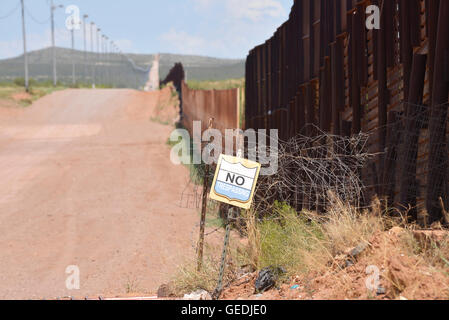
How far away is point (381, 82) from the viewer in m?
7.36

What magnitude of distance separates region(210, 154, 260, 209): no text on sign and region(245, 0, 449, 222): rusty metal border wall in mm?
1619

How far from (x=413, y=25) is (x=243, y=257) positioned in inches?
121

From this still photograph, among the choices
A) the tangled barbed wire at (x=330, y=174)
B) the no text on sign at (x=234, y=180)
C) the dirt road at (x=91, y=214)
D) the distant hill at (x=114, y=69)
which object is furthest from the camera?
the distant hill at (x=114, y=69)

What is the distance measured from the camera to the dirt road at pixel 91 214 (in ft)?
31.8

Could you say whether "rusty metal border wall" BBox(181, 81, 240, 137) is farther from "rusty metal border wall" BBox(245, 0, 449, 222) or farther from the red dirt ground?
the red dirt ground

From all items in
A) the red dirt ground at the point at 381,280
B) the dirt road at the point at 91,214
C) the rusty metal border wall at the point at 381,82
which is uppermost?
the rusty metal border wall at the point at 381,82

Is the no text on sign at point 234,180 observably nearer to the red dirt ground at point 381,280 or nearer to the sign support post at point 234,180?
the sign support post at point 234,180

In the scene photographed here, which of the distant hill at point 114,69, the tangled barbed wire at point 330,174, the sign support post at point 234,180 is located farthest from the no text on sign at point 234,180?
the distant hill at point 114,69

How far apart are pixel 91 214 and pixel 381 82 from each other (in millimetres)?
8005

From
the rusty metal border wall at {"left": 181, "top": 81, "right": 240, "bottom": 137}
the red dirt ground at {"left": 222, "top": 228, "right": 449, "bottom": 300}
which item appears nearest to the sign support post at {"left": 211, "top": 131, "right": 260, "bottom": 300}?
the red dirt ground at {"left": 222, "top": 228, "right": 449, "bottom": 300}

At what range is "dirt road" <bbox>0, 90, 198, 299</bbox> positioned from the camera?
31.8 ft

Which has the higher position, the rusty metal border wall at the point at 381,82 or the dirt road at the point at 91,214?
the rusty metal border wall at the point at 381,82

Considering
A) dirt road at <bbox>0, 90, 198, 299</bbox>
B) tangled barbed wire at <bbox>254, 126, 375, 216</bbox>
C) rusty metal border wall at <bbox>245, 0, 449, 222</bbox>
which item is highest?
rusty metal border wall at <bbox>245, 0, 449, 222</bbox>

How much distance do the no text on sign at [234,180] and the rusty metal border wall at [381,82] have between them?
1.62 m
